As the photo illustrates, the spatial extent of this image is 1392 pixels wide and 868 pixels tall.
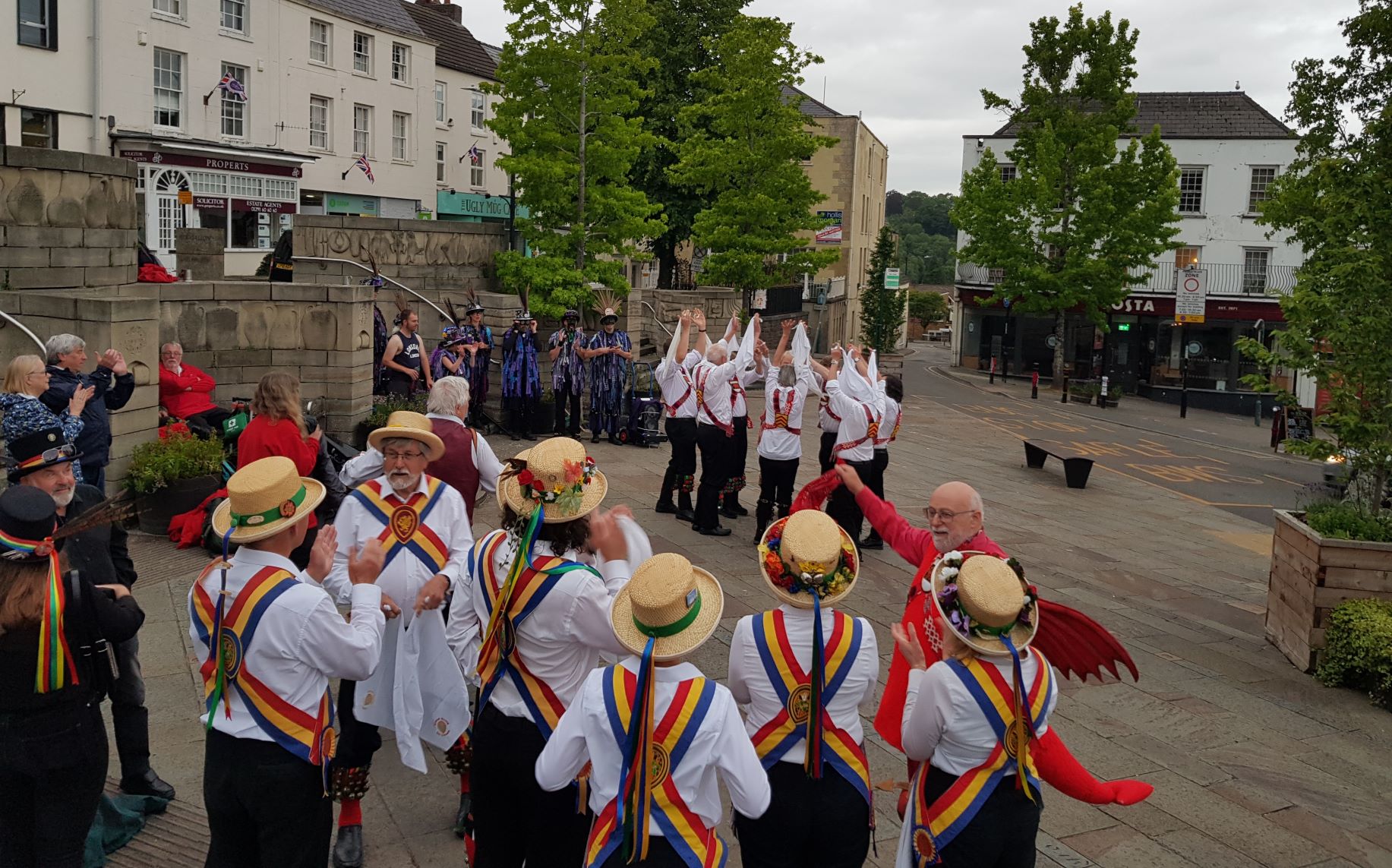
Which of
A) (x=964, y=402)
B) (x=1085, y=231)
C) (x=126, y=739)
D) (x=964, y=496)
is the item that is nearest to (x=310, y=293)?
(x=126, y=739)

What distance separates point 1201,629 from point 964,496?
6.22 metres

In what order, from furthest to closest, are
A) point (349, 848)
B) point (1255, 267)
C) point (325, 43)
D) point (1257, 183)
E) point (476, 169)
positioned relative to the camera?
point (476, 169) → point (1257, 183) → point (1255, 267) → point (325, 43) → point (349, 848)

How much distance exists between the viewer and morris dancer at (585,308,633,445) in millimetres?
16047

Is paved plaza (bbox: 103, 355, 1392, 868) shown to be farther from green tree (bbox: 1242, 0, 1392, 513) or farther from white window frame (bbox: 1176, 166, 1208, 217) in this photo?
white window frame (bbox: 1176, 166, 1208, 217)

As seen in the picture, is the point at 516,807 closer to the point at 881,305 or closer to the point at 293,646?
the point at 293,646

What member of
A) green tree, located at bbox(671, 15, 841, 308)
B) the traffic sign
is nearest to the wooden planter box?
green tree, located at bbox(671, 15, 841, 308)

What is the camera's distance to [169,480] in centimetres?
998

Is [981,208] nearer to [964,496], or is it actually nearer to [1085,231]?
[1085,231]

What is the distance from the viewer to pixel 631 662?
3.69m

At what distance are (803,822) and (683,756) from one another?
753 millimetres

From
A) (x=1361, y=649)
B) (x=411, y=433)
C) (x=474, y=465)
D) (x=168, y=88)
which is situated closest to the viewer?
(x=411, y=433)

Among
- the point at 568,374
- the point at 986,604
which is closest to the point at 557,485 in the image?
the point at 986,604

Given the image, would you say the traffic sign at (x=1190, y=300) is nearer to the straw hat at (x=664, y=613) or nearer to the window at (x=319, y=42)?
the window at (x=319, y=42)

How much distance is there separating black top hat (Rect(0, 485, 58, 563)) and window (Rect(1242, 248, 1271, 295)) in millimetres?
46248
